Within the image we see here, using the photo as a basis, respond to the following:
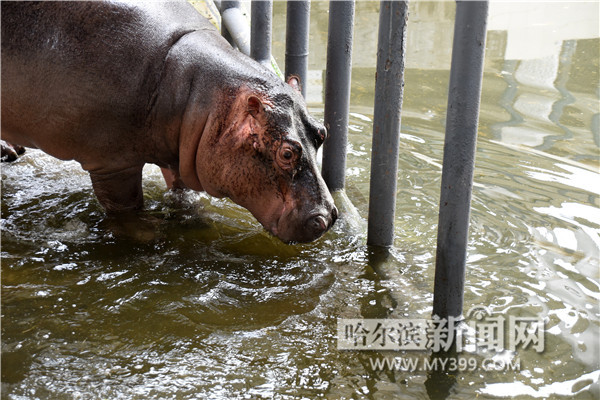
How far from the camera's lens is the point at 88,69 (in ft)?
12.5

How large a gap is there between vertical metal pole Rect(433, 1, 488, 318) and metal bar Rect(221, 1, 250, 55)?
2641 millimetres

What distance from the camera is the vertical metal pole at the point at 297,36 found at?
15.0 ft

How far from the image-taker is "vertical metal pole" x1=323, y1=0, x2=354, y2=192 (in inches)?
163

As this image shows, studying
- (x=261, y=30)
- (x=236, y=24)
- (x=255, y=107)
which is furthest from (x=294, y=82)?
(x=236, y=24)

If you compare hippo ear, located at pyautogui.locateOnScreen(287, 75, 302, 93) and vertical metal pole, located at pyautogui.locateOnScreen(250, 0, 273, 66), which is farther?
vertical metal pole, located at pyautogui.locateOnScreen(250, 0, 273, 66)

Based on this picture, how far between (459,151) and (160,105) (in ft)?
5.80

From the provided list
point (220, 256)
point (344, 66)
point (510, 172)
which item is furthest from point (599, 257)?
point (220, 256)

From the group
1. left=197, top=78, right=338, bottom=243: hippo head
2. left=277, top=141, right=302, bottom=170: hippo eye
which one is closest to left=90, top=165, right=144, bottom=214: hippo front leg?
left=197, top=78, right=338, bottom=243: hippo head

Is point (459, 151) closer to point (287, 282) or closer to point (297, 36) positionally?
point (287, 282)

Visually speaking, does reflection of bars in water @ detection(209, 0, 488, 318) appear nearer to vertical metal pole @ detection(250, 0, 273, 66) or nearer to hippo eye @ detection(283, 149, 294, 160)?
vertical metal pole @ detection(250, 0, 273, 66)

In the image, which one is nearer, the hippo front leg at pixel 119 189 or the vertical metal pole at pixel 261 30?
the hippo front leg at pixel 119 189

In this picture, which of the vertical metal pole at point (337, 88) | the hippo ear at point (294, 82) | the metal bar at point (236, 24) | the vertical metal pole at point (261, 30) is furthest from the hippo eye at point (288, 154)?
the metal bar at point (236, 24)

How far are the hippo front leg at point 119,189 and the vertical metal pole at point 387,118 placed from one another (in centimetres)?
137

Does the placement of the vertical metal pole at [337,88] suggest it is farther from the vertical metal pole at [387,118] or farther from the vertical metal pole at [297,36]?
the vertical metal pole at [387,118]
